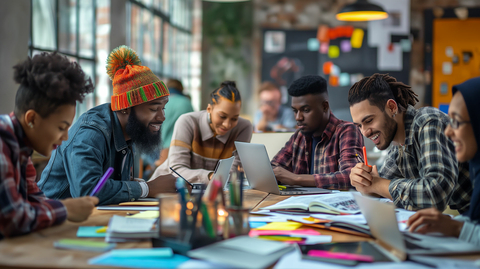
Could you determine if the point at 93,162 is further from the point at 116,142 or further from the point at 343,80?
the point at 343,80

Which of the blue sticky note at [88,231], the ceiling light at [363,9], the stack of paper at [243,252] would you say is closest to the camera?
the stack of paper at [243,252]

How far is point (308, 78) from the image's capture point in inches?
92.0

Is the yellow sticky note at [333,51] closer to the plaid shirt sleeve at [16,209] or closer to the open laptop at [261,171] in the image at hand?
the open laptop at [261,171]

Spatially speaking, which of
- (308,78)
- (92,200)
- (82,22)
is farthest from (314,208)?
(82,22)

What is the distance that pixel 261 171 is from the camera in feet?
6.00

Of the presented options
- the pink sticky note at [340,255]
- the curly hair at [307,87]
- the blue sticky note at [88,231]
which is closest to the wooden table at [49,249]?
the blue sticky note at [88,231]

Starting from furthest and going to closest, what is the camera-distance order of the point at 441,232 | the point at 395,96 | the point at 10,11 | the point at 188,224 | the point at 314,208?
the point at 10,11 < the point at 395,96 < the point at 314,208 < the point at 441,232 < the point at 188,224

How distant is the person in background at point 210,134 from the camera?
7.89 feet

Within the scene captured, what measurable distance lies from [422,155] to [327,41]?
17.8 feet

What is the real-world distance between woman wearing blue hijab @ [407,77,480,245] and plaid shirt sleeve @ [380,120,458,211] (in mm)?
244

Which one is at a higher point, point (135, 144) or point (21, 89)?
point (21, 89)

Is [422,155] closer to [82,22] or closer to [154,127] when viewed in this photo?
[154,127]

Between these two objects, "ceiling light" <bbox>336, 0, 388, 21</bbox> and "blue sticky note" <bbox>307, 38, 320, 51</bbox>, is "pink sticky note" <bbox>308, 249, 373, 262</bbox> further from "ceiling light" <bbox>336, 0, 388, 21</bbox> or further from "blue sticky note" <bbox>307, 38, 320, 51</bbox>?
"blue sticky note" <bbox>307, 38, 320, 51</bbox>

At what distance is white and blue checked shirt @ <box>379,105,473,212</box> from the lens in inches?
52.8
